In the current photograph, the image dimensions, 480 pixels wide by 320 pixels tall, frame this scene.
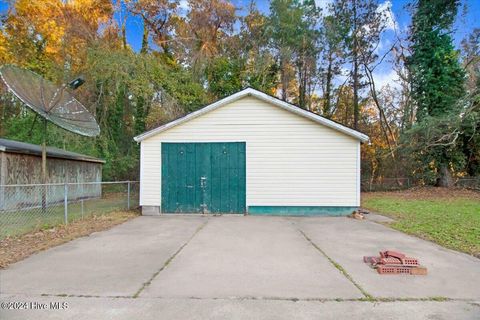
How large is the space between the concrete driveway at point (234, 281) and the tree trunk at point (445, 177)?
14417 mm

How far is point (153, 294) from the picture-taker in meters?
3.91

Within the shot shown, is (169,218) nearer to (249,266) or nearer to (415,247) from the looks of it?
(249,266)

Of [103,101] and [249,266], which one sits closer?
[249,266]

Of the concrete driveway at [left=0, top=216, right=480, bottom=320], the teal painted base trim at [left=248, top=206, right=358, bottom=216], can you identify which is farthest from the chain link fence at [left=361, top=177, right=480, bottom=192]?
the concrete driveway at [left=0, top=216, right=480, bottom=320]

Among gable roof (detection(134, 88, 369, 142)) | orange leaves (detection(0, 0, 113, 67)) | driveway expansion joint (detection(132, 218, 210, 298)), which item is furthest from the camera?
orange leaves (detection(0, 0, 113, 67))

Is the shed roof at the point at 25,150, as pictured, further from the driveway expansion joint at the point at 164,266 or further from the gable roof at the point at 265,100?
the driveway expansion joint at the point at 164,266

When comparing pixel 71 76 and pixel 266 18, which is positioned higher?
pixel 266 18

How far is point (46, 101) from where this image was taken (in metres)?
10.9

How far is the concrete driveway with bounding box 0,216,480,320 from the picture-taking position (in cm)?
349

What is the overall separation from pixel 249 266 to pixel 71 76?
1759 centimetres

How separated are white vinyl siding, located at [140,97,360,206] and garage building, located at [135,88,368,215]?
0.03 m

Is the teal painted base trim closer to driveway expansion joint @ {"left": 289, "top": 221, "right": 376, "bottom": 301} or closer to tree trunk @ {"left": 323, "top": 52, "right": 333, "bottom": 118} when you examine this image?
driveway expansion joint @ {"left": 289, "top": 221, "right": 376, "bottom": 301}

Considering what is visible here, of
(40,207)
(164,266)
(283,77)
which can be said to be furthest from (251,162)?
(283,77)

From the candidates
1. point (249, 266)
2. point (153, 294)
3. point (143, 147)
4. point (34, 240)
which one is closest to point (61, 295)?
point (153, 294)
